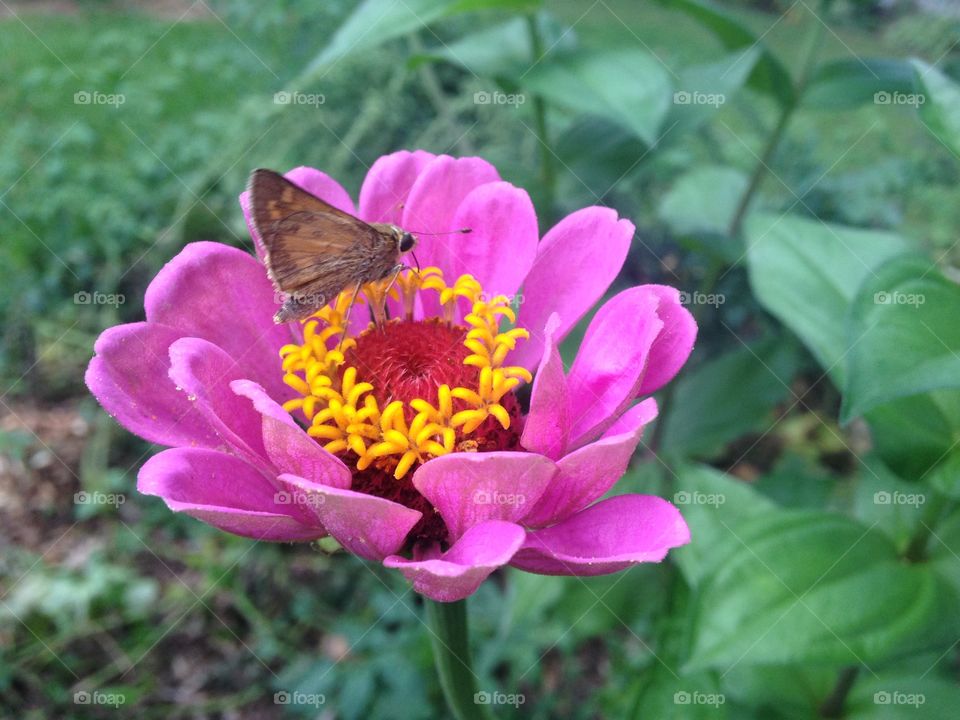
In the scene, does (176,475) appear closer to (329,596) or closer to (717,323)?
(329,596)

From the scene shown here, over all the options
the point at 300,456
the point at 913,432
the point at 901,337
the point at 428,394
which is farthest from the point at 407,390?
the point at 913,432

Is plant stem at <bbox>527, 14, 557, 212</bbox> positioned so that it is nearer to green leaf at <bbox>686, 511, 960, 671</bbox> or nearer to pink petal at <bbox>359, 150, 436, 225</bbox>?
pink petal at <bbox>359, 150, 436, 225</bbox>

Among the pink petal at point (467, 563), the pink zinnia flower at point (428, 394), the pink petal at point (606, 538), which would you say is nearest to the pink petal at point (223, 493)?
the pink zinnia flower at point (428, 394)

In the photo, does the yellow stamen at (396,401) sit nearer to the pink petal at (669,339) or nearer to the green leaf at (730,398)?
the pink petal at (669,339)

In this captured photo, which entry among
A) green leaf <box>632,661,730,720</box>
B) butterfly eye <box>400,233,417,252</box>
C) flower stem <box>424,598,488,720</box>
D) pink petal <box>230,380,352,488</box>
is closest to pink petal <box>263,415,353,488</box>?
Result: pink petal <box>230,380,352,488</box>

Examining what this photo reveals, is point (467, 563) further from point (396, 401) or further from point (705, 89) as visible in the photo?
point (705, 89)

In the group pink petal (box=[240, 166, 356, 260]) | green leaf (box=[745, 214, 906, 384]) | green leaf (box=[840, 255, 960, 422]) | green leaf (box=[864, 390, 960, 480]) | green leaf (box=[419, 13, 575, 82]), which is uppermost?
pink petal (box=[240, 166, 356, 260])
